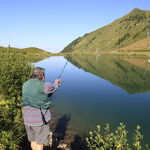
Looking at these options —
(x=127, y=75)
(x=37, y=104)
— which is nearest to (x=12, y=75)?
(x=37, y=104)

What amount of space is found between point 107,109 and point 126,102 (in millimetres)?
5132

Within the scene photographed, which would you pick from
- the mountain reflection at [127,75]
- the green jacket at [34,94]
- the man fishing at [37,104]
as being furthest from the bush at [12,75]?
the green jacket at [34,94]

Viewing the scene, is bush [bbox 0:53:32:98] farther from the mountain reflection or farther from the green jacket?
the green jacket

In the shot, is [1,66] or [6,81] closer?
[6,81]

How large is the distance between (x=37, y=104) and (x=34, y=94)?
0.42 m

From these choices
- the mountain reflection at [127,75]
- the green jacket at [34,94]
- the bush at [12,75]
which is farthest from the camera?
the mountain reflection at [127,75]

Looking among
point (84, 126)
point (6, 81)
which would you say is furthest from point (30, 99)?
point (84, 126)

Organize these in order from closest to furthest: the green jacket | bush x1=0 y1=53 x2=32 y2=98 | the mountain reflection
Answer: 1. the green jacket
2. bush x1=0 y1=53 x2=32 y2=98
3. the mountain reflection

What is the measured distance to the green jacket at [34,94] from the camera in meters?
5.35

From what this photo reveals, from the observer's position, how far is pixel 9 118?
8.12m

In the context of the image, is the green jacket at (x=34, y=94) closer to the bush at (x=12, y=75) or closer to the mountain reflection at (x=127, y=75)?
the mountain reflection at (x=127, y=75)

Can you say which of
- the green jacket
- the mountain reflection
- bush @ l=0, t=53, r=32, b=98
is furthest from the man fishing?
bush @ l=0, t=53, r=32, b=98

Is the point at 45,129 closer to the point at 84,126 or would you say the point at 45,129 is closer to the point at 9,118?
the point at 9,118

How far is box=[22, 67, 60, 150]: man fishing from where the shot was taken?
212 inches
